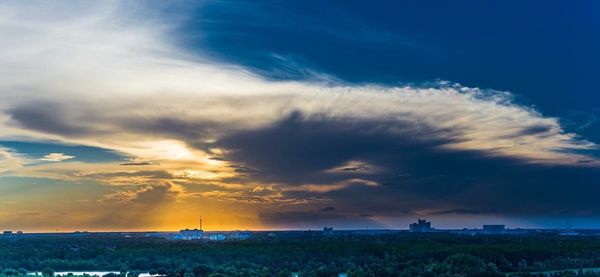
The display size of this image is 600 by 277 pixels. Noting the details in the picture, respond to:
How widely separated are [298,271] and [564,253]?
40.4 m

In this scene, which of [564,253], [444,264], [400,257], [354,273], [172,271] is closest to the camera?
[354,273]

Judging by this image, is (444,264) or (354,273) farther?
(444,264)

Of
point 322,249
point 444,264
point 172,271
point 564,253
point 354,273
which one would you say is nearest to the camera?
point 354,273

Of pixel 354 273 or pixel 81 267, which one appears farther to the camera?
pixel 81 267

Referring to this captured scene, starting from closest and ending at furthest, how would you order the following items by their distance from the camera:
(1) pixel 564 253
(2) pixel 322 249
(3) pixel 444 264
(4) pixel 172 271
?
(3) pixel 444 264, (4) pixel 172 271, (1) pixel 564 253, (2) pixel 322 249

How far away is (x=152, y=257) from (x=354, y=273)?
3866 cm

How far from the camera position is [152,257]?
101 metres

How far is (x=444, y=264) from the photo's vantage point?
78.9 m

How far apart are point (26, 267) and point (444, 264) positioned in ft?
Answer: 194

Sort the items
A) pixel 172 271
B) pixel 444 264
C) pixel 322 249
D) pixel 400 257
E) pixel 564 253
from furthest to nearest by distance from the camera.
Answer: pixel 322 249 → pixel 564 253 → pixel 400 257 → pixel 172 271 → pixel 444 264

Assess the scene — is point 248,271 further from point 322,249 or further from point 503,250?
point 503,250

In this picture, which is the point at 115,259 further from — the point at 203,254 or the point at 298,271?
the point at 298,271

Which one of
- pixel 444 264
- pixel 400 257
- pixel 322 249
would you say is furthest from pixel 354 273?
pixel 322 249

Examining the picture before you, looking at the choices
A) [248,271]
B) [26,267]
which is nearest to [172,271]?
[248,271]
